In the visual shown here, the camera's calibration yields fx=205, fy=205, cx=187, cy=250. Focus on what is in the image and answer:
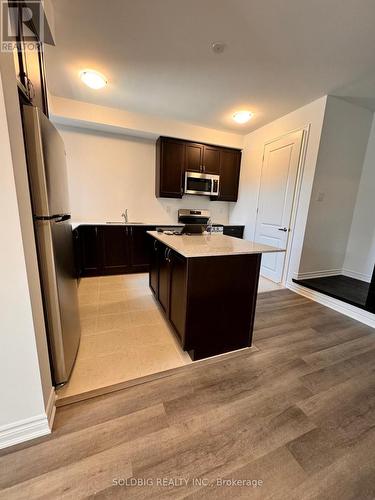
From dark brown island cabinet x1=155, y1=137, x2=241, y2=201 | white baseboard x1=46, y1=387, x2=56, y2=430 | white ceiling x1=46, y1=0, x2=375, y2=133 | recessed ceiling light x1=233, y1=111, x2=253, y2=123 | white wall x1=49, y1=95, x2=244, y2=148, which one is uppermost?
white ceiling x1=46, y1=0, x2=375, y2=133

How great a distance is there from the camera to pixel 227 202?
484 centimetres

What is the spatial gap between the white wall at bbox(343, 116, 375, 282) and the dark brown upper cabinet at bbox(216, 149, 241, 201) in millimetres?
2120

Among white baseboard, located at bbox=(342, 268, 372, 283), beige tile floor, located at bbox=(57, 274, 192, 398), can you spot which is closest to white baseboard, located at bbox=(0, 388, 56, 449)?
beige tile floor, located at bbox=(57, 274, 192, 398)

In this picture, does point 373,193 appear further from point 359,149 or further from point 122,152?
point 122,152

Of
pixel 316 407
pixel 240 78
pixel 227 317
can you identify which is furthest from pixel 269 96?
pixel 316 407

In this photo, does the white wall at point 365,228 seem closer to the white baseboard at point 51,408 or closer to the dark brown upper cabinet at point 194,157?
the dark brown upper cabinet at point 194,157

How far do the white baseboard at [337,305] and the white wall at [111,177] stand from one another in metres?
2.81

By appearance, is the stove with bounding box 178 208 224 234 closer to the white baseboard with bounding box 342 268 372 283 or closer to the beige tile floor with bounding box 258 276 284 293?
the beige tile floor with bounding box 258 276 284 293

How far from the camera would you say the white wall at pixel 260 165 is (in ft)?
9.52

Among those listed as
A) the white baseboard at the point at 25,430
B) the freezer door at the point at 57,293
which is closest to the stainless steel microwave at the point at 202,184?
the freezer door at the point at 57,293

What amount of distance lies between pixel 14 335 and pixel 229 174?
4274 millimetres

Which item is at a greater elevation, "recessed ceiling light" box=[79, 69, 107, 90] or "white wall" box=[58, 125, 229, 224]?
"recessed ceiling light" box=[79, 69, 107, 90]

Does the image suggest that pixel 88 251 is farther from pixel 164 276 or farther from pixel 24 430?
pixel 24 430

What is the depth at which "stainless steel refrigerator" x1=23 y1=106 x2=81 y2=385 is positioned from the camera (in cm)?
104
